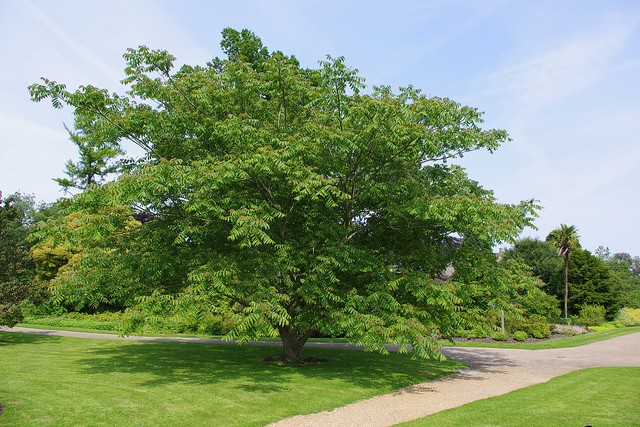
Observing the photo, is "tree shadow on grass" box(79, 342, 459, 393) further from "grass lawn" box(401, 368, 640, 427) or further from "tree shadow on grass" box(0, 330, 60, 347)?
"tree shadow on grass" box(0, 330, 60, 347)

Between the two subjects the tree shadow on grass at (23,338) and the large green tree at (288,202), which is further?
the tree shadow on grass at (23,338)

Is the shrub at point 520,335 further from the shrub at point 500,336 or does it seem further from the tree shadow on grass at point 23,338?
the tree shadow on grass at point 23,338

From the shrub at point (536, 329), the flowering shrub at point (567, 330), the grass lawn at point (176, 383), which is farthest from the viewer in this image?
the flowering shrub at point (567, 330)

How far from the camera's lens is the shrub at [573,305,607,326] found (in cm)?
3612

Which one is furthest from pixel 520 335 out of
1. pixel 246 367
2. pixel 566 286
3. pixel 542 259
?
pixel 542 259

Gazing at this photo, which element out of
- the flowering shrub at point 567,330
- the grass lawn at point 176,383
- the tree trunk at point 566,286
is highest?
the tree trunk at point 566,286

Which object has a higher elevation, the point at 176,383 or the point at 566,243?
the point at 566,243

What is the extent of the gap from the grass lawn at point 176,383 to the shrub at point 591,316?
24721 mm

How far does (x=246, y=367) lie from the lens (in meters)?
14.7

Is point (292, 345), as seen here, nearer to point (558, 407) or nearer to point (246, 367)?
point (246, 367)

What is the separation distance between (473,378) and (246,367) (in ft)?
23.5

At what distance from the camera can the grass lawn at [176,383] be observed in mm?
8414

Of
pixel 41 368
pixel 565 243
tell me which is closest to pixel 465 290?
pixel 41 368

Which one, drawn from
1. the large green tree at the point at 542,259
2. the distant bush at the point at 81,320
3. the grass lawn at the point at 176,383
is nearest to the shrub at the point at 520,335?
the grass lawn at the point at 176,383
